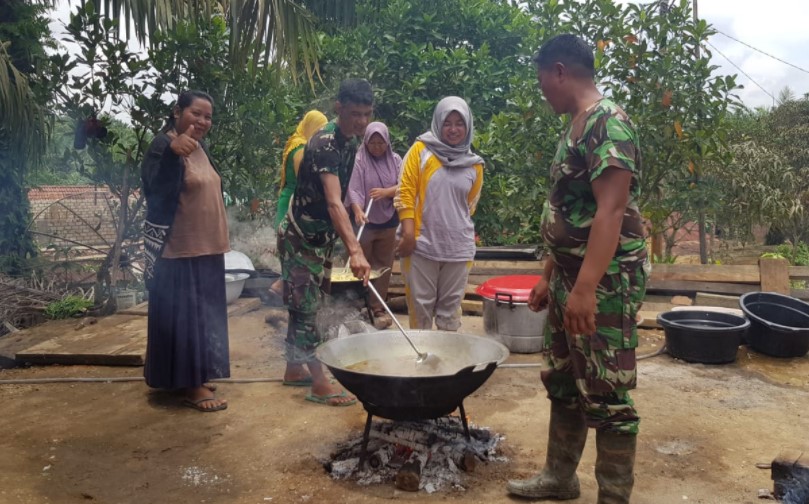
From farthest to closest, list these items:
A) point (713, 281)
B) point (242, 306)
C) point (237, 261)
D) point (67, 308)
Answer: point (237, 261)
point (242, 306)
point (67, 308)
point (713, 281)

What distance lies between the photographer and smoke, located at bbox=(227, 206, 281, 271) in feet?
24.9

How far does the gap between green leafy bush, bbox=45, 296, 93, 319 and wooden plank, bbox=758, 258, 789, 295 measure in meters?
6.87

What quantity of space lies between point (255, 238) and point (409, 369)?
5.09 metres

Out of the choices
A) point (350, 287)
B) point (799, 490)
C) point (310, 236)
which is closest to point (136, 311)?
point (350, 287)

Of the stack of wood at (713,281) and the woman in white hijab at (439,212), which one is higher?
the woman in white hijab at (439,212)

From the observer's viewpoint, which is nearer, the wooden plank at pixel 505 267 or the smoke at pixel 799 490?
the smoke at pixel 799 490

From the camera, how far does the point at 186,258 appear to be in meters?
3.89

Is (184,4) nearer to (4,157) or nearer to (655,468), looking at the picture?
(4,157)

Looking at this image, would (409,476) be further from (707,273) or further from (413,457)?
(707,273)

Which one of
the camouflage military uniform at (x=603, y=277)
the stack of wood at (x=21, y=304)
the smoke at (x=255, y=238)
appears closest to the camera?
the camouflage military uniform at (x=603, y=277)

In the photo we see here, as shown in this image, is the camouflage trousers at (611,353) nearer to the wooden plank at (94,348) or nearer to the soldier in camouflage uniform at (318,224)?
the soldier in camouflage uniform at (318,224)

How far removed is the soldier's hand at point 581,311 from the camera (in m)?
2.23

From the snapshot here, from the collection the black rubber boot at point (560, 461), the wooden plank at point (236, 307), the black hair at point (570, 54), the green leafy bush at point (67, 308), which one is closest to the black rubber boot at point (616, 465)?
the black rubber boot at point (560, 461)

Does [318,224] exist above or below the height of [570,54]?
below
